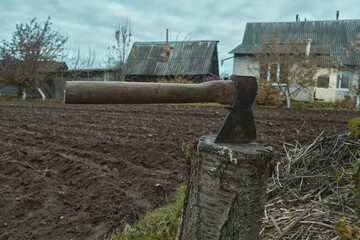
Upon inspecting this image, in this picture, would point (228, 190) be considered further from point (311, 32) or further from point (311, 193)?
point (311, 32)

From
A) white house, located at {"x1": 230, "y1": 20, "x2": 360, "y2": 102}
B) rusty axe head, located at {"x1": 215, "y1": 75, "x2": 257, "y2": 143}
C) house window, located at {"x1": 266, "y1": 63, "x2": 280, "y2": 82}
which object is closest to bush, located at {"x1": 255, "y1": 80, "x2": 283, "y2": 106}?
house window, located at {"x1": 266, "y1": 63, "x2": 280, "y2": 82}

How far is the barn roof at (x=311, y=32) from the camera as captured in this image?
69.7ft

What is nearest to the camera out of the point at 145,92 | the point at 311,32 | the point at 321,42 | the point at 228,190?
the point at 228,190

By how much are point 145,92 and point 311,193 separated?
1513 millimetres

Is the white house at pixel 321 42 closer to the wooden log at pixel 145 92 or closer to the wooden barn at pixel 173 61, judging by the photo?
the wooden barn at pixel 173 61

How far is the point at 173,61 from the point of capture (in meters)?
24.2

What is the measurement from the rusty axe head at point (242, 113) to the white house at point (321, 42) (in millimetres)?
18265

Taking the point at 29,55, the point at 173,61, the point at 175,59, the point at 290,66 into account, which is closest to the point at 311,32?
the point at 290,66

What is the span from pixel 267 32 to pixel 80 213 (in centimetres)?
2302

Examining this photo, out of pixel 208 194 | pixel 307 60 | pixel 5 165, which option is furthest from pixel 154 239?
pixel 307 60

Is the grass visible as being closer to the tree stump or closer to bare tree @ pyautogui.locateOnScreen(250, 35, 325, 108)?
the tree stump

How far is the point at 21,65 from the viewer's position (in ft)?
76.7

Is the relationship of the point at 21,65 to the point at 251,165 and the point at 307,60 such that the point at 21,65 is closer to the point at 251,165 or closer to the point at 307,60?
the point at 307,60

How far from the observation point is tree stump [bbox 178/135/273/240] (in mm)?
1450
